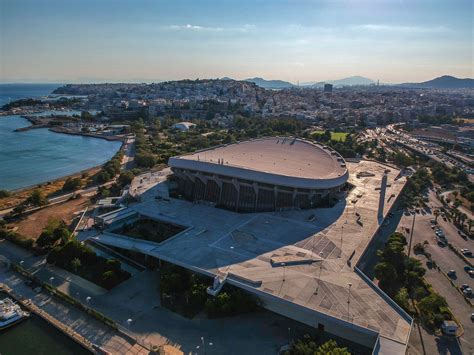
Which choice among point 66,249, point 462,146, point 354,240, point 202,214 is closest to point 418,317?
point 354,240

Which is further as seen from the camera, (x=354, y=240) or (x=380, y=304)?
(x=354, y=240)

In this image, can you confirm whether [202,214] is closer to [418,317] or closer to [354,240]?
[354,240]

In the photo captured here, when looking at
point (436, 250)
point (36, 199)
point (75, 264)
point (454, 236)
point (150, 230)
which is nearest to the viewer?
point (75, 264)

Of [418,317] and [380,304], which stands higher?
[380,304]

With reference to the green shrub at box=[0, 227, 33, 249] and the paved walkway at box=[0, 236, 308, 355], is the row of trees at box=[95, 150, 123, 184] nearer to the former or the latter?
the green shrub at box=[0, 227, 33, 249]

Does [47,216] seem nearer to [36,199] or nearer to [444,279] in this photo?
[36,199]

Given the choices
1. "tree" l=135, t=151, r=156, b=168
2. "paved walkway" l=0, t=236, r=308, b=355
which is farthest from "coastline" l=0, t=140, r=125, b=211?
"paved walkway" l=0, t=236, r=308, b=355

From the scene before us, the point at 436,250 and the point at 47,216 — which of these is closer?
the point at 436,250

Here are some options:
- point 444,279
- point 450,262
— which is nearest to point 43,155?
point 450,262
